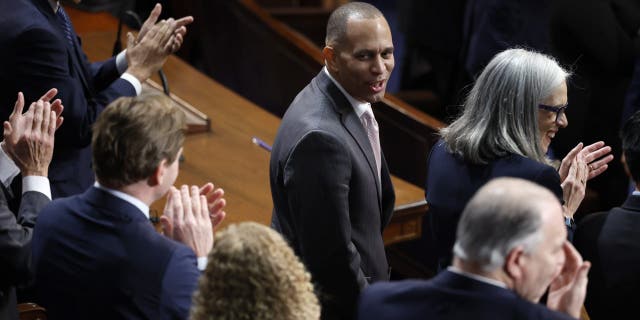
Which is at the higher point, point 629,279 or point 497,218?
point 497,218

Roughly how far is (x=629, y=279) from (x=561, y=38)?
2.48m

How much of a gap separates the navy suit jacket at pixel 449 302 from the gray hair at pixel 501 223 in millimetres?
55

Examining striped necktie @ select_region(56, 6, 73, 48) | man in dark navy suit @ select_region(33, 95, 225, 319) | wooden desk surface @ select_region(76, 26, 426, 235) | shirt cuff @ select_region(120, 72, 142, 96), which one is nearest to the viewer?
man in dark navy suit @ select_region(33, 95, 225, 319)

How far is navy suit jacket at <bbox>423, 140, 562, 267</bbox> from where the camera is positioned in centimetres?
260

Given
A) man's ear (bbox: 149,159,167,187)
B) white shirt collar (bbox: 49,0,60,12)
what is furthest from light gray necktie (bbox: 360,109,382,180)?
white shirt collar (bbox: 49,0,60,12)

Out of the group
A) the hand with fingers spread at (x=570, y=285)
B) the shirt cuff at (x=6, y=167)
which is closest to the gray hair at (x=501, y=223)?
the hand with fingers spread at (x=570, y=285)

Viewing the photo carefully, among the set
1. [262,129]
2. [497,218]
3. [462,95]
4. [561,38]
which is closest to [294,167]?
[497,218]

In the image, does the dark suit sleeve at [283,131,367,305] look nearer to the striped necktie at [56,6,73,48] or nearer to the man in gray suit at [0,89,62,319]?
the man in gray suit at [0,89,62,319]

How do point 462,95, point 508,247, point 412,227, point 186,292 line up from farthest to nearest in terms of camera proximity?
point 462,95, point 412,227, point 186,292, point 508,247

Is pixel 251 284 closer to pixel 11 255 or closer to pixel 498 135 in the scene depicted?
pixel 11 255

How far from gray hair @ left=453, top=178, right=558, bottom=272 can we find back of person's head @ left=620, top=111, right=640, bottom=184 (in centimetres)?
97

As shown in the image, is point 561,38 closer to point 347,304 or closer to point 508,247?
point 347,304

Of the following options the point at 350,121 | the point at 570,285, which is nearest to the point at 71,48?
the point at 350,121

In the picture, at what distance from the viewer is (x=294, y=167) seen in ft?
8.69
